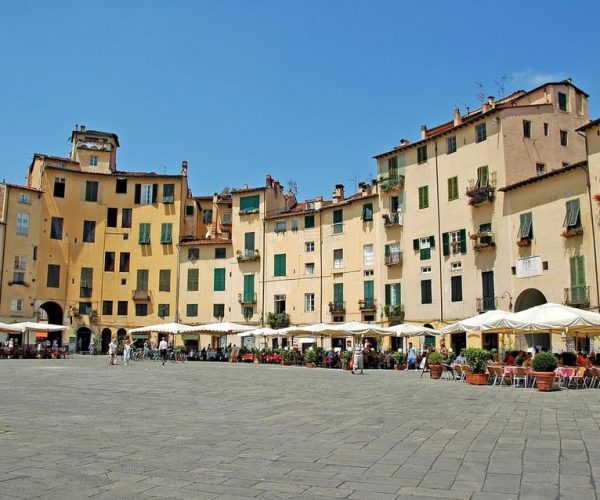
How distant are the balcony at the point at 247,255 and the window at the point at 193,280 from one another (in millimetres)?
4414

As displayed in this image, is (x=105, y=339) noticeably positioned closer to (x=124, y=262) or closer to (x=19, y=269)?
(x=124, y=262)

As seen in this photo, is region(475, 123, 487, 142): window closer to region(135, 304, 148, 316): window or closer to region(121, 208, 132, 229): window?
region(135, 304, 148, 316): window

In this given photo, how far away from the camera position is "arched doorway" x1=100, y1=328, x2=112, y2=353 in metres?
56.2

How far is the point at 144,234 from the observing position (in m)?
58.0

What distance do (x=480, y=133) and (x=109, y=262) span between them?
34920 mm

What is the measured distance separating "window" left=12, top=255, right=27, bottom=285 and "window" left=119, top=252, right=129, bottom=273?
814cm

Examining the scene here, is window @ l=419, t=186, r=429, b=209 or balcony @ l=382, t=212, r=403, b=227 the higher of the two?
window @ l=419, t=186, r=429, b=209

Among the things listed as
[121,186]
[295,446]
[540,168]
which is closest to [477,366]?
[295,446]

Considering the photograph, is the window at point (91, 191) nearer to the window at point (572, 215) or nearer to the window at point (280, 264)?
the window at point (280, 264)

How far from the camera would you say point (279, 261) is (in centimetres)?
5344

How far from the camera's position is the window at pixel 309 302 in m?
50.9

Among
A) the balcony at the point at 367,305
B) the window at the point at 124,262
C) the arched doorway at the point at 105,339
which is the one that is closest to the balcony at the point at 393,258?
the balcony at the point at 367,305

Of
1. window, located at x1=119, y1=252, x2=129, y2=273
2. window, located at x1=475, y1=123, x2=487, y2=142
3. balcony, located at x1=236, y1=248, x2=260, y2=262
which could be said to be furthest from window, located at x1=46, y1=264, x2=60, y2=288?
window, located at x1=475, y1=123, x2=487, y2=142

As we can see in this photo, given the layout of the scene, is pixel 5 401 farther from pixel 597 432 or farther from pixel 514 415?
pixel 597 432
